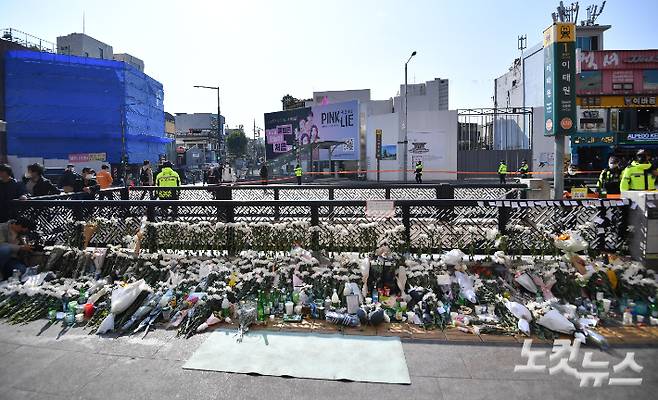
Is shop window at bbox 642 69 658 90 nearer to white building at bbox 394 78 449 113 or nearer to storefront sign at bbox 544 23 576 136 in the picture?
white building at bbox 394 78 449 113

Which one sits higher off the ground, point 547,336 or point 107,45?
point 107,45

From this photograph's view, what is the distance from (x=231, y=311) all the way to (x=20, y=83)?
3957cm

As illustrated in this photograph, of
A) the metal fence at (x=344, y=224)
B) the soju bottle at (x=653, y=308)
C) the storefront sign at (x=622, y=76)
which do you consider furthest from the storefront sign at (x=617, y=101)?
the soju bottle at (x=653, y=308)

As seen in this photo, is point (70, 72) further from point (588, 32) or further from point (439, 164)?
point (588, 32)

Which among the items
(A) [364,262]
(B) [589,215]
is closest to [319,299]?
(A) [364,262]

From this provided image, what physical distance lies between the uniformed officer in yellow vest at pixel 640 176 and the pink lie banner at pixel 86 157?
3776cm

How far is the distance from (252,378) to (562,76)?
8488 mm

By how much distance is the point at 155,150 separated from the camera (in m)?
44.6

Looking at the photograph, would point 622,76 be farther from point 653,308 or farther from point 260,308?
point 260,308

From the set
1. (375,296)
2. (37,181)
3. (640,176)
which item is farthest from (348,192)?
(37,181)

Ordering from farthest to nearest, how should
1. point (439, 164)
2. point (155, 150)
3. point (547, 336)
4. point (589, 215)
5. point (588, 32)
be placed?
1. point (155, 150)
2. point (588, 32)
3. point (439, 164)
4. point (589, 215)
5. point (547, 336)

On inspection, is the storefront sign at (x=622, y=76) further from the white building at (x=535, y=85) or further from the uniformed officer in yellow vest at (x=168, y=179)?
the uniformed officer in yellow vest at (x=168, y=179)

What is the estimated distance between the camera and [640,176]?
27.9 ft

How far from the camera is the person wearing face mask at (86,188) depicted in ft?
27.2
